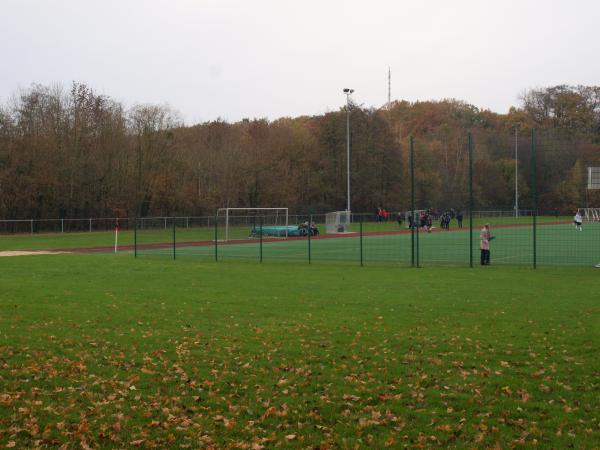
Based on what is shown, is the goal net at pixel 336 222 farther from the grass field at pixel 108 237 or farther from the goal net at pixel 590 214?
the goal net at pixel 590 214

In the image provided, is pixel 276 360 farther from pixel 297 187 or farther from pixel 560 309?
pixel 297 187

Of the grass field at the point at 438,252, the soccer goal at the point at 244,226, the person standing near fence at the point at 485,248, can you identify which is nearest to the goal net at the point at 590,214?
the grass field at the point at 438,252

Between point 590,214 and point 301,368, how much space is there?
56293 mm

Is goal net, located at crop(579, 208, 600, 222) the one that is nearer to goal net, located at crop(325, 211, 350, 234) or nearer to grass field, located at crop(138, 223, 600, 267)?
grass field, located at crop(138, 223, 600, 267)

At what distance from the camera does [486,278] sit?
787 inches

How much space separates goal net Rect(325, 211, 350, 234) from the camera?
54188 mm

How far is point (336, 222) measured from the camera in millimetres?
54375

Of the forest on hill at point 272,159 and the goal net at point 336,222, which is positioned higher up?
the forest on hill at point 272,159

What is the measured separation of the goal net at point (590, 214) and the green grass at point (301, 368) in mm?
41120

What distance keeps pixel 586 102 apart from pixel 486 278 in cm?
8904

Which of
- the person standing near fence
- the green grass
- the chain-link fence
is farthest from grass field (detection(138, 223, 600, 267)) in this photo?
the green grass

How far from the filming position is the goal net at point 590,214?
5431 centimetres

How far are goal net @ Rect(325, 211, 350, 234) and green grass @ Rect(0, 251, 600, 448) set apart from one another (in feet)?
123

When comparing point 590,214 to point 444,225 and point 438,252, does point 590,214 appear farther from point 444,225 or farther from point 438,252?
point 438,252
